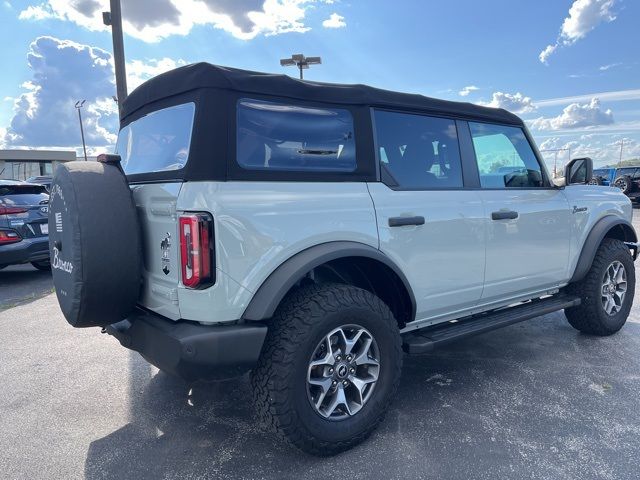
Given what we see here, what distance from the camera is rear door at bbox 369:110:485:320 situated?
280 centimetres

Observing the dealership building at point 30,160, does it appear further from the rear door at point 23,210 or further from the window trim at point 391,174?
the window trim at point 391,174

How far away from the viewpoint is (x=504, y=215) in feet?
11.0

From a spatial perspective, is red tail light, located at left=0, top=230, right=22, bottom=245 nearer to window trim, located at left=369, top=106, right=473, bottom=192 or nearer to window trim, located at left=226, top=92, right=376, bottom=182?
window trim, located at left=226, top=92, right=376, bottom=182

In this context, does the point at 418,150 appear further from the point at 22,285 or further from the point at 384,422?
the point at 22,285

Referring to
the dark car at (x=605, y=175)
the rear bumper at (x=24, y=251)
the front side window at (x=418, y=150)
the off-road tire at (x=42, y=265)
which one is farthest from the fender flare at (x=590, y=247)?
the dark car at (x=605, y=175)

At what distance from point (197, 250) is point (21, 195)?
644 cm

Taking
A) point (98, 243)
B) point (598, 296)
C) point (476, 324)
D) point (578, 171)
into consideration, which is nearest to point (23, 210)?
point (98, 243)

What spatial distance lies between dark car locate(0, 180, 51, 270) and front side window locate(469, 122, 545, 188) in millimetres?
5952

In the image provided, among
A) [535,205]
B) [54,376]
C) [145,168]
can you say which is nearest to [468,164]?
[535,205]

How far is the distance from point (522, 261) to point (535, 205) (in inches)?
18.8

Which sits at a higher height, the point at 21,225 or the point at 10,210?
the point at 10,210

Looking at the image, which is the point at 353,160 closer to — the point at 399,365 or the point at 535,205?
the point at 399,365

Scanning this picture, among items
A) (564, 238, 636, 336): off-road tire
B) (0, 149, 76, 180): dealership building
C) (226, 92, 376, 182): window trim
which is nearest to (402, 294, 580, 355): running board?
(564, 238, 636, 336): off-road tire

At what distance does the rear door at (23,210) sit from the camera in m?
6.75
